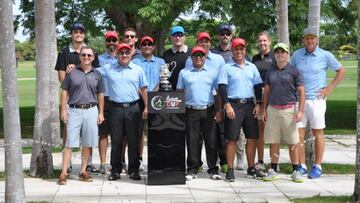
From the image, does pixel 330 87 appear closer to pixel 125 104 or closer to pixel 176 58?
pixel 176 58

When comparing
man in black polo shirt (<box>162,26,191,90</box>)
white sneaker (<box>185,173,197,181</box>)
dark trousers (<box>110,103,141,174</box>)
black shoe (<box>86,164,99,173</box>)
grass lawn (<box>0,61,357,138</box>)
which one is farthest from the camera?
grass lawn (<box>0,61,357,138</box>)

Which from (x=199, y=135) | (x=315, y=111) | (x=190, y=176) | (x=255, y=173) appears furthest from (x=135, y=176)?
(x=315, y=111)

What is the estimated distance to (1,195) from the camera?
8367 millimetres

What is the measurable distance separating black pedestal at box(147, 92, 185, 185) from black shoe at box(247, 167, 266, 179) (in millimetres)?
1132

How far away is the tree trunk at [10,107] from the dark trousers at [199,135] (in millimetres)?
3102

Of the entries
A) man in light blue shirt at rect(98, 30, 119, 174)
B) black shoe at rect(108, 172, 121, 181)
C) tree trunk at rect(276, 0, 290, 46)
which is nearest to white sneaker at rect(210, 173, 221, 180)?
black shoe at rect(108, 172, 121, 181)

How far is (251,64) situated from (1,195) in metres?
3.91

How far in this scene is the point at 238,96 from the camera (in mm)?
9297

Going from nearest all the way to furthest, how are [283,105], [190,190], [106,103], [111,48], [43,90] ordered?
[190,190] → [283,105] → [43,90] → [106,103] → [111,48]

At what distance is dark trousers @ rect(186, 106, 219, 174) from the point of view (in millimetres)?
9430

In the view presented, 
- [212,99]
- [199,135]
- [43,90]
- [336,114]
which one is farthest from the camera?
[336,114]

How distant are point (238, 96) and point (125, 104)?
162cm

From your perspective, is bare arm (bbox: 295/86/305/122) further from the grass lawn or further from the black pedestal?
the grass lawn

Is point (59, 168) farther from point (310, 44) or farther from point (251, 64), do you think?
point (310, 44)
